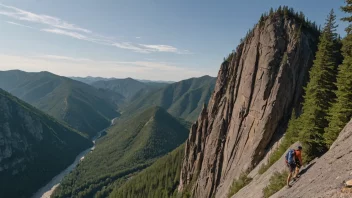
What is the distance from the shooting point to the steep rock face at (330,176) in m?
19.8

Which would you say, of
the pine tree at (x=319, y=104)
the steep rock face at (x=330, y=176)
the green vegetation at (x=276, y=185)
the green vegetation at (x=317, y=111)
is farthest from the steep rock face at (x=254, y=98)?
the steep rock face at (x=330, y=176)

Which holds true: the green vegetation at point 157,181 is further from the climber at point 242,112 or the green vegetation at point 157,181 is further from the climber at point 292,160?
the climber at point 292,160

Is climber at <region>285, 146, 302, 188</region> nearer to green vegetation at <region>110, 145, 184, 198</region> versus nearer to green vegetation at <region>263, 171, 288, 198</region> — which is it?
green vegetation at <region>263, 171, 288, 198</region>

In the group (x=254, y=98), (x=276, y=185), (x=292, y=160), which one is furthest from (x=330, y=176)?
(x=254, y=98)

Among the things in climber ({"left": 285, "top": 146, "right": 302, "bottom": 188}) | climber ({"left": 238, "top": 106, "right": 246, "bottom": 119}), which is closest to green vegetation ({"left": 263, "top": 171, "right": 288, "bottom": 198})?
climber ({"left": 285, "top": 146, "right": 302, "bottom": 188})

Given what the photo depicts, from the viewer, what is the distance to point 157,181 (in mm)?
170875

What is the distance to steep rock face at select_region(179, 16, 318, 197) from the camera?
56.0 metres

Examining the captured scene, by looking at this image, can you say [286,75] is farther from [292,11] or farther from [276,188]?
[276,188]

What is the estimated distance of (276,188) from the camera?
30.7 m

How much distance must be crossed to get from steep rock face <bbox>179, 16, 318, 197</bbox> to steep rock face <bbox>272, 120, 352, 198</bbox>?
27.4 meters

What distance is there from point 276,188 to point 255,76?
38226 mm

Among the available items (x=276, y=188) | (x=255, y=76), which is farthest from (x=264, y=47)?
(x=276, y=188)

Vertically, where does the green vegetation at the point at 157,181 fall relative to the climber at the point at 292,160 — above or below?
below

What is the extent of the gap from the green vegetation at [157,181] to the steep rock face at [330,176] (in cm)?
12744
